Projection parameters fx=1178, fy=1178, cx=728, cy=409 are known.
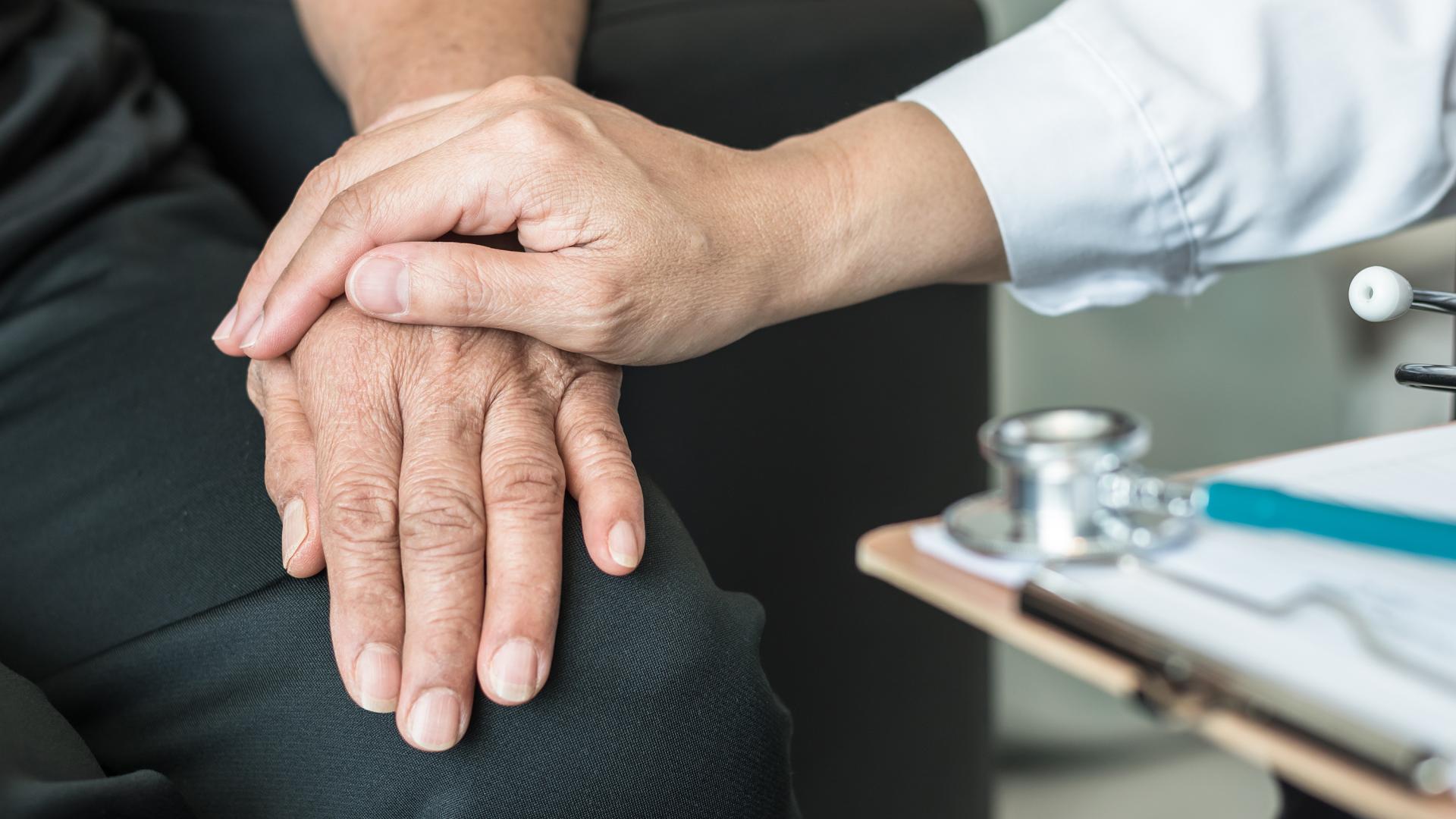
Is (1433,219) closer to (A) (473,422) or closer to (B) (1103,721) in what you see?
(A) (473,422)

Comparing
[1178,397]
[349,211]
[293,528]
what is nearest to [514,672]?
[293,528]

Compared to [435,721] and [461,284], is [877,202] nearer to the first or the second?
[461,284]

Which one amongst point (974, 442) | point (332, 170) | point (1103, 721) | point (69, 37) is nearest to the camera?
point (332, 170)

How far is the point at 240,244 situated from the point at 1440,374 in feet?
2.41

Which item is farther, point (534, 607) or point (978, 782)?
point (978, 782)

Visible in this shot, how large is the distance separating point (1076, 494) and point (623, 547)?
9.1 inches

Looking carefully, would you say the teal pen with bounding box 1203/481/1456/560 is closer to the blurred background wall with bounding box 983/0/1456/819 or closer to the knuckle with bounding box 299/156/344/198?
the knuckle with bounding box 299/156/344/198

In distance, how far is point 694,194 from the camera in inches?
22.5

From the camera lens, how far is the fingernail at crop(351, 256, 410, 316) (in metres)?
0.55

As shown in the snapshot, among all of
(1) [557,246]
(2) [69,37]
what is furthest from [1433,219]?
(2) [69,37]

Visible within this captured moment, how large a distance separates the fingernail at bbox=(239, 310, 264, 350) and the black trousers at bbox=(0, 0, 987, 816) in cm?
5

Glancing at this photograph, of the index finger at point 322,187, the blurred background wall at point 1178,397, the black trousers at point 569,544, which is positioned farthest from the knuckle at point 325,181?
the blurred background wall at point 1178,397

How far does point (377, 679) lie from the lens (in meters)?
0.47

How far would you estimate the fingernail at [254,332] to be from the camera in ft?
1.99
